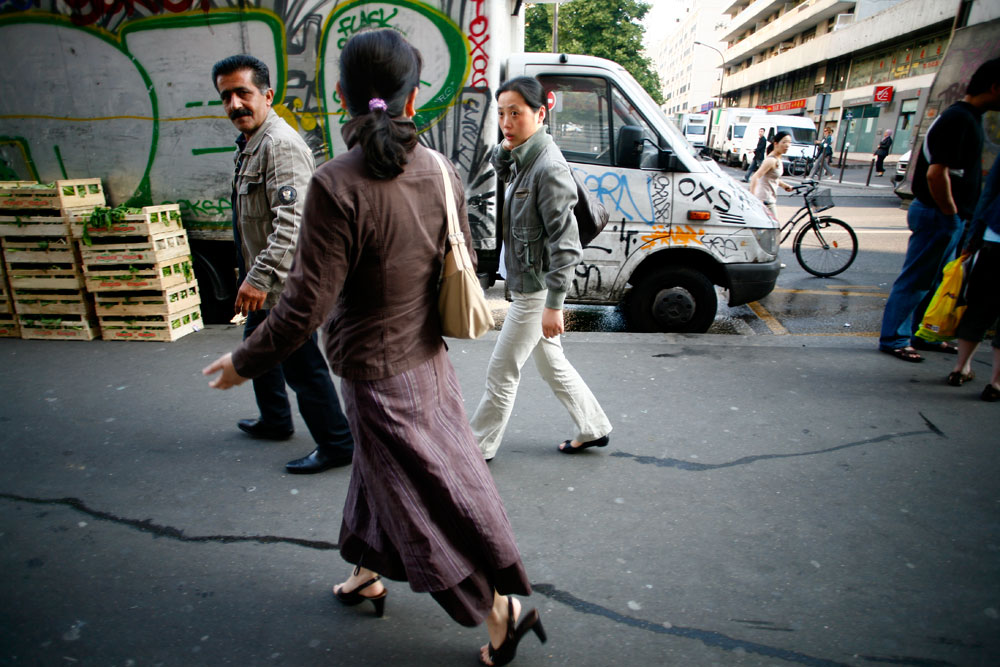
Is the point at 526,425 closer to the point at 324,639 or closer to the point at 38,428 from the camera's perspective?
the point at 324,639

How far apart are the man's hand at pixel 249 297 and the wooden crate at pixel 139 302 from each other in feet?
8.20

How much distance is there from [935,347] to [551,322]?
4.05 m

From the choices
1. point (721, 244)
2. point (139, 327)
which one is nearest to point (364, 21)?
point (139, 327)

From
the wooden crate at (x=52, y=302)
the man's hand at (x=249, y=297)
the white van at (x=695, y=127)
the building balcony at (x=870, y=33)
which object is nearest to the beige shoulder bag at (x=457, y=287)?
the man's hand at (x=249, y=297)

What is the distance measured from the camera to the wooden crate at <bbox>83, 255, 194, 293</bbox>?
4836 mm

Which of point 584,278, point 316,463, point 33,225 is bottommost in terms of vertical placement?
point 316,463

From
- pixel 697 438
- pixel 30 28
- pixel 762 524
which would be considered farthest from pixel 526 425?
pixel 30 28

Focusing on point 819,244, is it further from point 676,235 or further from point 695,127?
point 695,127

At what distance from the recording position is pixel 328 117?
15.7 feet

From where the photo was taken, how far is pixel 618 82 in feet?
15.7

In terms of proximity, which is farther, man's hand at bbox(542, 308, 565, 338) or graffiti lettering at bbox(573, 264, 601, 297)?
graffiti lettering at bbox(573, 264, 601, 297)

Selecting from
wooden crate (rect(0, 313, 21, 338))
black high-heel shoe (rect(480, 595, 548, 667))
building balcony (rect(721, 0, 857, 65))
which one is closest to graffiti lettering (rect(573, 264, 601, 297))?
black high-heel shoe (rect(480, 595, 548, 667))

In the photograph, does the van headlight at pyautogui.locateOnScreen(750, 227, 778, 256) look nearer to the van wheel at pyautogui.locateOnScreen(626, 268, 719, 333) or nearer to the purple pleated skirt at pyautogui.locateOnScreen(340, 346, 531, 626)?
the van wheel at pyautogui.locateOnScreen(626, 268, 719, 333)

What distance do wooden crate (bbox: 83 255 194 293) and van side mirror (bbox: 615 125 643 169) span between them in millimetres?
3671
